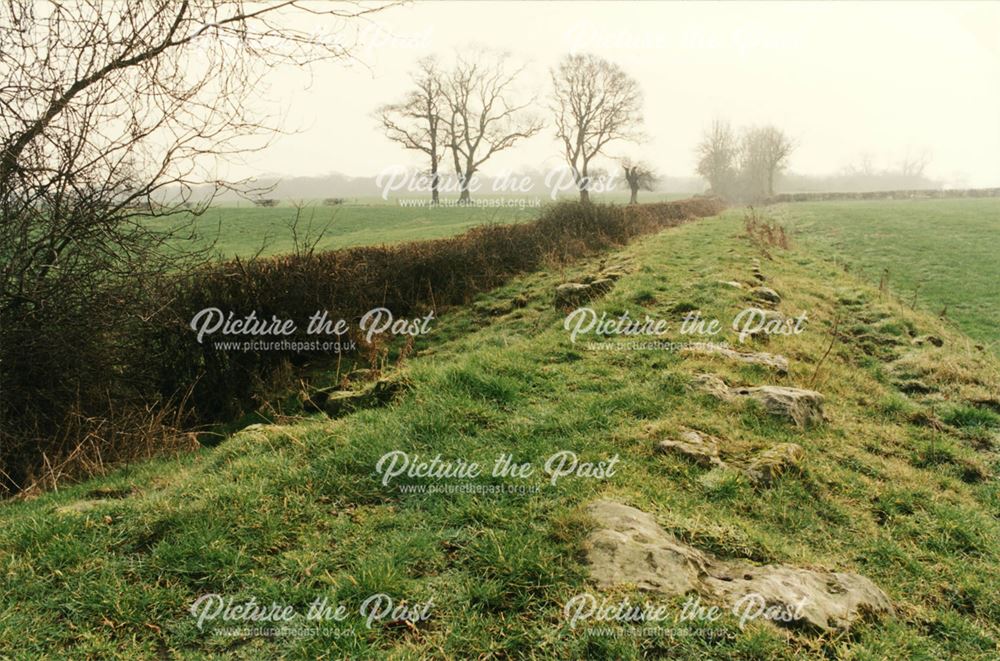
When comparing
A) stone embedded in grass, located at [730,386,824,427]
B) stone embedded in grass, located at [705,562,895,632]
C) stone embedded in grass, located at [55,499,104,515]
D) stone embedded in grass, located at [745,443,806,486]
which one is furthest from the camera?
stone embedded in grass, located at [730,386,824,427]

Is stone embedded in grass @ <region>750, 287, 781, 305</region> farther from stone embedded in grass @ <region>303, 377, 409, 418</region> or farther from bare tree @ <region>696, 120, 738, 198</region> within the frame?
bare tree @ <region>696, 120, 738, 198</region>

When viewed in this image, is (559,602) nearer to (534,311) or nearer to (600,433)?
Answer: (600,433)

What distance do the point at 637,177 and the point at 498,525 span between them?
55.4 metres

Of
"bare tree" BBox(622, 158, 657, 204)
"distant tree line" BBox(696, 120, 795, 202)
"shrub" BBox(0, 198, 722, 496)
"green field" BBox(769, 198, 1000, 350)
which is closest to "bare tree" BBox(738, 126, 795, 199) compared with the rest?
"distant tree line" BBox(696, 120, 795, 202)

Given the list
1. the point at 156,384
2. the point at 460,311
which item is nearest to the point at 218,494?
the point at 156,384

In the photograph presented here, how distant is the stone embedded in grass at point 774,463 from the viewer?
189 inches

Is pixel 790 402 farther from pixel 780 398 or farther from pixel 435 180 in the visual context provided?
pixel 435 180

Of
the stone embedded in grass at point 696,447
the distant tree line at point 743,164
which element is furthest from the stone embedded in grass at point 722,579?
the distant tree line at point 743,164

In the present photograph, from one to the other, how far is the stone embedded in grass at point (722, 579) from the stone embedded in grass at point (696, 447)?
4.41ft

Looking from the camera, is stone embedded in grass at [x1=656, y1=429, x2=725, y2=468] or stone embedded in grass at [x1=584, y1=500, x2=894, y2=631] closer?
stone embedded in grass at [x1=584, y1=500, x2=894, y2=631]

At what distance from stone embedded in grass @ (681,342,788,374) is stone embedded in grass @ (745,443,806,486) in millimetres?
2267

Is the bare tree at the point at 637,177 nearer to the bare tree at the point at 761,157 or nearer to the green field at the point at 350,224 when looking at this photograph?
the green field at the point at 350,224

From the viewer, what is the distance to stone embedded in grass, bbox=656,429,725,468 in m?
4.95

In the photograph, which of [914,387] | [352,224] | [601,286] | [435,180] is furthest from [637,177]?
[914,387]
